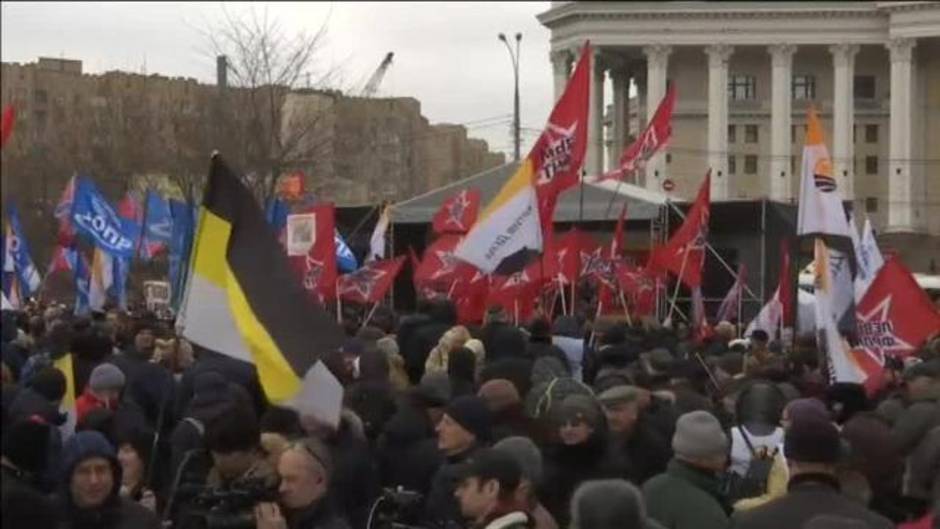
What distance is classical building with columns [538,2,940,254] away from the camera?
3418 inches

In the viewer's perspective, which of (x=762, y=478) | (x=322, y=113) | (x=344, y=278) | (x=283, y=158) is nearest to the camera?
(x=762, y=478)

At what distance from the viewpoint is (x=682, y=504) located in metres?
6.37

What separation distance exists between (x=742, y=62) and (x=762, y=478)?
283ft

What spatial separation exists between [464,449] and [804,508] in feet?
5.39

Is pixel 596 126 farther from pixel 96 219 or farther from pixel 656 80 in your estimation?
pixel 96 219

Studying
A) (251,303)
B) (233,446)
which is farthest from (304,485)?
(251,303)

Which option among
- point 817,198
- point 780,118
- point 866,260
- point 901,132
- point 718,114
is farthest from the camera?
point 780,118

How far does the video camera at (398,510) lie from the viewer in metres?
6.01

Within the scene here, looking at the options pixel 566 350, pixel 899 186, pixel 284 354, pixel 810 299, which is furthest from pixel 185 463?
pixel 899 186

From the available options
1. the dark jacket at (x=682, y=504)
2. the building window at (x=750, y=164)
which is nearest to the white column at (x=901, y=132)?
the building window at (x=750, y=164)

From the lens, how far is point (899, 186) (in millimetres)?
86812

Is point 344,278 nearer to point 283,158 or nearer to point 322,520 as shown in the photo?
point 322,520

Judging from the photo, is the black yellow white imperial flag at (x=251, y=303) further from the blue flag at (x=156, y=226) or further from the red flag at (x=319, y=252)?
the blue flag at (x=156, y=226)

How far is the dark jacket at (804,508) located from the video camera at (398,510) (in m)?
1.05
